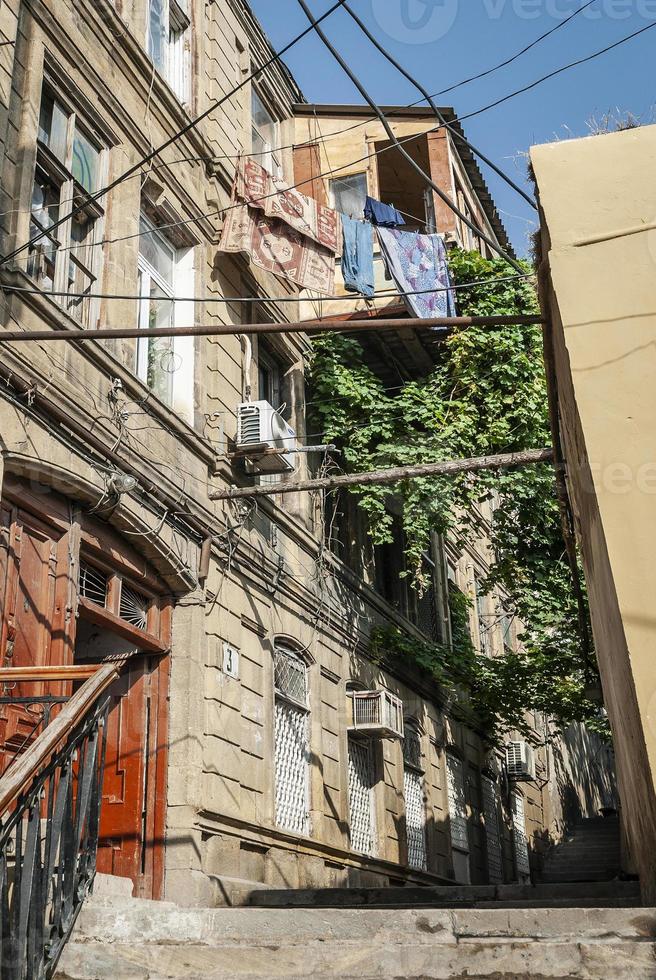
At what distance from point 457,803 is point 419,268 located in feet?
30.1

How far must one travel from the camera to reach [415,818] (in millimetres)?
14883

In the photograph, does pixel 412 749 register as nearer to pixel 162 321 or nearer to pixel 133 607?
pixel 133 607

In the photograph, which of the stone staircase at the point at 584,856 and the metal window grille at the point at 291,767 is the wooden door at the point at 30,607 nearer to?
the metal window grille at the point at 291,767

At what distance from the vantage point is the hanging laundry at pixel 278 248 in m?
11.7

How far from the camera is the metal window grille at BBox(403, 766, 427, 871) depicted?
569 inches

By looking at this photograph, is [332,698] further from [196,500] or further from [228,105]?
[228,105]

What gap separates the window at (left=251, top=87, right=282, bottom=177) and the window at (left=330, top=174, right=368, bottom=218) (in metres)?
1.30

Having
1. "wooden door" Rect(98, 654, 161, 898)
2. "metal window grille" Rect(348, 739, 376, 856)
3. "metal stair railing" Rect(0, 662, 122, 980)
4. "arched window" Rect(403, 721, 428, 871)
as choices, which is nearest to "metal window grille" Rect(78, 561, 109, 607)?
"wooden door" Rect(98, 654, 161, 898)

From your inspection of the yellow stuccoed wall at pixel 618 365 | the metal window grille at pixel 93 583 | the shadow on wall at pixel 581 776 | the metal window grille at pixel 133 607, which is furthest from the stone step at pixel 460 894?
the shadow on wall at pixel 581 776

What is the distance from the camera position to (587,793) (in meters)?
31.3

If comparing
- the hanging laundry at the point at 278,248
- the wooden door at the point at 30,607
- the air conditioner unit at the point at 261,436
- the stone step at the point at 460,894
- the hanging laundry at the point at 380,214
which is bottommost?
the stone step at the point at 460,894

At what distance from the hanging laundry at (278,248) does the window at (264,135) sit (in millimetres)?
2577

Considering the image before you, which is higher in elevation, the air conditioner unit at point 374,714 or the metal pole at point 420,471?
the metal pole at point 420,471

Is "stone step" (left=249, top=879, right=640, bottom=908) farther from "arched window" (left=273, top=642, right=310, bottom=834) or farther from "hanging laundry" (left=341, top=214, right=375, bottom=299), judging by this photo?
"hanging laundry" (left=341, top=214, right=375, bottom=299)
